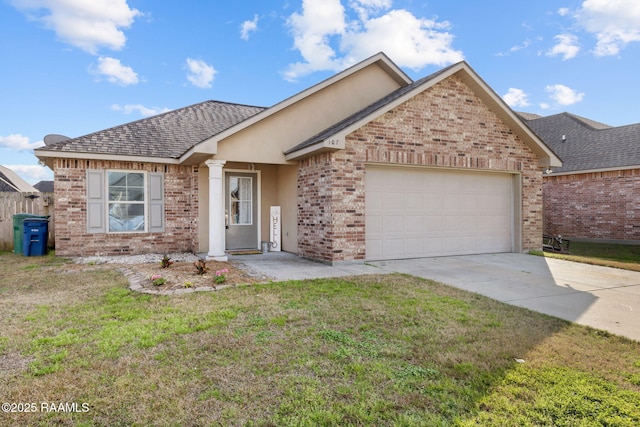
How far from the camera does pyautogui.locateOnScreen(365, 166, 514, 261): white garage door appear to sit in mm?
9758

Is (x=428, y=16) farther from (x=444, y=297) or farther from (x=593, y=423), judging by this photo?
(x=593, y=423)

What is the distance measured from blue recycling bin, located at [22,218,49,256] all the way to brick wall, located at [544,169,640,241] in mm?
20192

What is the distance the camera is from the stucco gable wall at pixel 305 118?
9.64 m

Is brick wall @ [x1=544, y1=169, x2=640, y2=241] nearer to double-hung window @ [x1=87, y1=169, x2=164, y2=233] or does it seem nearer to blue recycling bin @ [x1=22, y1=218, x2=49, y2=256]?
double-hung window @ [x1=87, y1=169, x2=164, y2=233]

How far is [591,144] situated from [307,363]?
66.2 ft

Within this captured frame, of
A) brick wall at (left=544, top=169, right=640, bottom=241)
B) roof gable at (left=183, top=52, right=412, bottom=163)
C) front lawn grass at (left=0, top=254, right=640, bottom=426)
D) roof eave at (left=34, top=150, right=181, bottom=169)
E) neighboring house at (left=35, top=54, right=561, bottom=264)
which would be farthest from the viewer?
brick wall at (left=544, top=169, right=640, bottom=241)

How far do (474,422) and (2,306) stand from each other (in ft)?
20.1

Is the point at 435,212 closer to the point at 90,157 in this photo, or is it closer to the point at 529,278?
the point at 529,278

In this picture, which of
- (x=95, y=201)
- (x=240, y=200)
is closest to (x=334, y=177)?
(x=240, y=200)

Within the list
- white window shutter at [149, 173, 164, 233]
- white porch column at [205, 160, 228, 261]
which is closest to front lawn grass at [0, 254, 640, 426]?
white porch column at [205, 160, 228, 261]

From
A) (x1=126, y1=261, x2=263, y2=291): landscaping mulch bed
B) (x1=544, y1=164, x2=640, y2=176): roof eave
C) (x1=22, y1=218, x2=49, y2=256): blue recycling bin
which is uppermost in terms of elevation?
(x1=544, y1=164, x2=640, y2=176): roof eave

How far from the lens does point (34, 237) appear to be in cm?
1051

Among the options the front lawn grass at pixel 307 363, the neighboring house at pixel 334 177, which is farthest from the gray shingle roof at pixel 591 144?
the front lawn grass at pixel 307 363

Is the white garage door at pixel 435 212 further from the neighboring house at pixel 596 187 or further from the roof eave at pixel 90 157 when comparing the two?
the neighboring house at pixel 596 187
